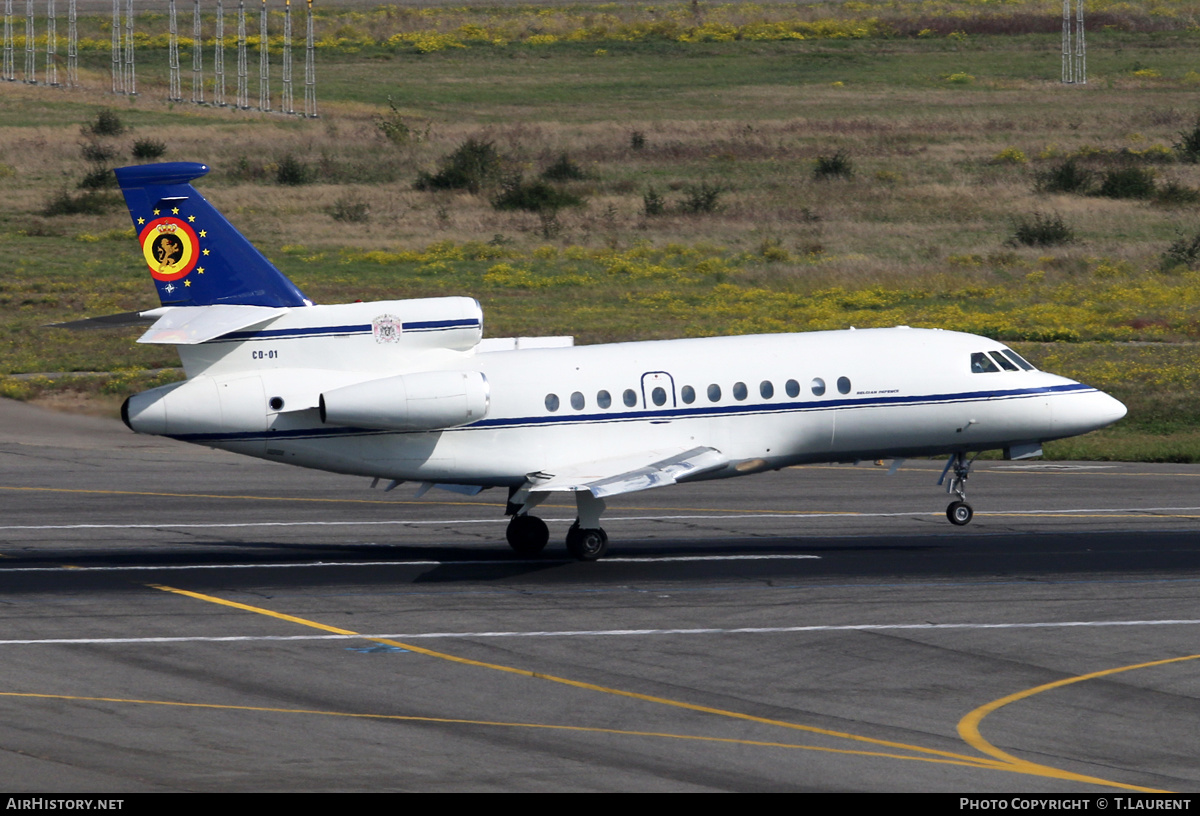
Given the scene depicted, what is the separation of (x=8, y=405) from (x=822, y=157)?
58.6m

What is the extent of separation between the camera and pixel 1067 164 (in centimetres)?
8425

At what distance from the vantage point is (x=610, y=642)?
2119 centimetres

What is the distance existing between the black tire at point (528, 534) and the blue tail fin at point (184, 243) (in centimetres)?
A: 571

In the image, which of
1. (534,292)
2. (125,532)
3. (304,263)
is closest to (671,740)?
(125,532)

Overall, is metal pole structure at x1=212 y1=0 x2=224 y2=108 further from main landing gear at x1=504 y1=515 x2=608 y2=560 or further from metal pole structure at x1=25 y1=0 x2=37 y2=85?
main landing gear at x1=504 y1=515 x2=608 y2=560

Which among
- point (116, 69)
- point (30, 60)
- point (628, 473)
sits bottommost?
point (628, 473)

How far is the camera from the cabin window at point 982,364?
92.5ft

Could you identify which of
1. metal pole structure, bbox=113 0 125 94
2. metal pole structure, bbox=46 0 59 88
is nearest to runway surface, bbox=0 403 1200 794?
metal pole structure, bbox=113 0 125 94

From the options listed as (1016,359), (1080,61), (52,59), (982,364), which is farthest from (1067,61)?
(982,364)

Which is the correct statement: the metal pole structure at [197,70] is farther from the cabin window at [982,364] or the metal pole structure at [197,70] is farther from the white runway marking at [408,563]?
the cabin window at [982,364]

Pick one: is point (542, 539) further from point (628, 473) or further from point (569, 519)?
point (569, 519)

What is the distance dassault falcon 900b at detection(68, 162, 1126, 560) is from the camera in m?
25.1

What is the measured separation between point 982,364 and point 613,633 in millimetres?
10148

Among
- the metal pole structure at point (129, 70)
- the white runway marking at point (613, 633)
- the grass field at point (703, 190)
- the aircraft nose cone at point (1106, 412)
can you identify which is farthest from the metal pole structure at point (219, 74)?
the white runway marking at point (613, 633)
